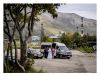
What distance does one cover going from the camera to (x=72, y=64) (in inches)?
214

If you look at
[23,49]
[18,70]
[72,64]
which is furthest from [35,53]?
[72,64]

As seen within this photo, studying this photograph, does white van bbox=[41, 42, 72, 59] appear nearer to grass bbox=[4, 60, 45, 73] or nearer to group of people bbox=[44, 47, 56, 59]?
group of people bbox=[44, 47, 56, 59]

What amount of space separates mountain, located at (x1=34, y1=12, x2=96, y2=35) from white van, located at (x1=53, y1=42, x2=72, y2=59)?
0.14 m

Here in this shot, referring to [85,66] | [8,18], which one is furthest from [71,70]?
[8,18]

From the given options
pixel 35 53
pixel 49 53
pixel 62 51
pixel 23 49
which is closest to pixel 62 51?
pixel 62 51

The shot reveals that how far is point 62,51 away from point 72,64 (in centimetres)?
16

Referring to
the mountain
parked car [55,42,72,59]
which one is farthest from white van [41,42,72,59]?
the mountain

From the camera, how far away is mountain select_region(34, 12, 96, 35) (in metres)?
5.41

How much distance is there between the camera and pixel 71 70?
213 inches

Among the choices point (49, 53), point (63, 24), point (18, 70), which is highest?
point (63, 24)

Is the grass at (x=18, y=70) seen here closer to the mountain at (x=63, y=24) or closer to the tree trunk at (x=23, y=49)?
the tree trunk at (x=23, y=49)

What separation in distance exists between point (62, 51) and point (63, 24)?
0.27 m

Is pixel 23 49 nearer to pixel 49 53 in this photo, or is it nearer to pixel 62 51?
pixel 49 53

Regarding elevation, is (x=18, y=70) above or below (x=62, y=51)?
below
